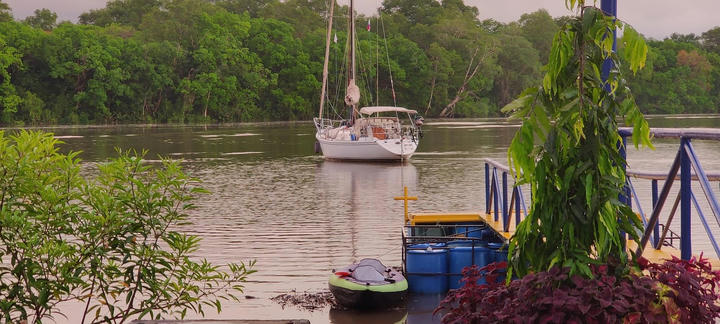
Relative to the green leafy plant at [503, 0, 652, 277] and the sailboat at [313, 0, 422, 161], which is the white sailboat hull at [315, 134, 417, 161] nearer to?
the sailboat at [313, 0, 422, 161]

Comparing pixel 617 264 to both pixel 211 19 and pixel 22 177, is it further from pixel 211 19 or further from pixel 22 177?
pixel 211 19

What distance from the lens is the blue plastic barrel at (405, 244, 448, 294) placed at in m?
11.2

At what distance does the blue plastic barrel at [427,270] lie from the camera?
11250 millimetres

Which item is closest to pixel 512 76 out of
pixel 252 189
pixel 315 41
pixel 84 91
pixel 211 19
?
pixel 315 41

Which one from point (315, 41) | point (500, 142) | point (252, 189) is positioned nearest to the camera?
point (252, 189)

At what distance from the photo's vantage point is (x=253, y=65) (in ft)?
349

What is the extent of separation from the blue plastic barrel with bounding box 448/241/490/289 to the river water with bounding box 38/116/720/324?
40 cm

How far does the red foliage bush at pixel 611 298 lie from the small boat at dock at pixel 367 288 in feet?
19.4

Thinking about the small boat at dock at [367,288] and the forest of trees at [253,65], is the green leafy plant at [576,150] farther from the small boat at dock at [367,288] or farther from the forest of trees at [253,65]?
the forest of trees at [253,65]

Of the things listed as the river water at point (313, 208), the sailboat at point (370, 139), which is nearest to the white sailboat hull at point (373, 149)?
the sailboat at point (370, 139)

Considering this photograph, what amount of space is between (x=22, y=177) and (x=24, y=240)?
437 millimetres

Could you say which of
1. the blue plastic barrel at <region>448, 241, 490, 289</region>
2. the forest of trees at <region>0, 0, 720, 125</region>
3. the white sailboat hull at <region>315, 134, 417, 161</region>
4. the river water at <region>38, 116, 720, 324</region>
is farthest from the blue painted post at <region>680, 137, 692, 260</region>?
the forest of trees at <region>0, 0, 720, 125</region>

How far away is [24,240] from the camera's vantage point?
6.25 m

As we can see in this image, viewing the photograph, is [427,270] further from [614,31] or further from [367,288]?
[614,31]
